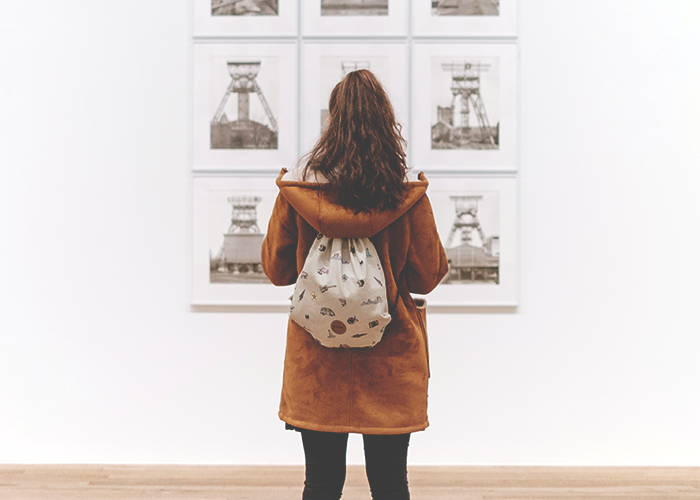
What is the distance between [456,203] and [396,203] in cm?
107

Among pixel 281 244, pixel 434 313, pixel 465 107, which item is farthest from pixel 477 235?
pixel 281 244

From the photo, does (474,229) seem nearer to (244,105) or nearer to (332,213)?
(244,105)

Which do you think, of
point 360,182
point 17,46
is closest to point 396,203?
point 360,182

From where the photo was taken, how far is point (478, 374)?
220 centimetres

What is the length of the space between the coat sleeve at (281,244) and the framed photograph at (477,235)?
0.99 m

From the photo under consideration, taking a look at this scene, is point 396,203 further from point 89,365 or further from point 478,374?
point 89,365

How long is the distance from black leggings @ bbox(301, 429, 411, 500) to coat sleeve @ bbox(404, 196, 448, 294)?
354 millimetres

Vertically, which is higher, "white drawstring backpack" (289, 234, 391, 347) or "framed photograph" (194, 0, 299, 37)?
"framed photograph" (194, 0, 299, 37)

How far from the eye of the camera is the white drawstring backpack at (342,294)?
3.82ft

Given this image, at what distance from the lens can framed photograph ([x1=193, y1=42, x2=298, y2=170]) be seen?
7.13 ft

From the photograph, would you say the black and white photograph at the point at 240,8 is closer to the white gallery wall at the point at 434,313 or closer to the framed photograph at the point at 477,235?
the white gallery wall at the point at 434,313

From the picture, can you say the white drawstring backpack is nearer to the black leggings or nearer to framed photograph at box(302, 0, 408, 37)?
the black leggings

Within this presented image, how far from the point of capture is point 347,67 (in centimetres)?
Answer: 216

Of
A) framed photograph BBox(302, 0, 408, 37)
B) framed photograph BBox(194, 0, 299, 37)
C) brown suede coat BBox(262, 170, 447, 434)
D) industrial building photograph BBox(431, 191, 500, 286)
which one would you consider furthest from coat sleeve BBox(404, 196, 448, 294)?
framed photograph BBox(194, 0, 299, 37)
